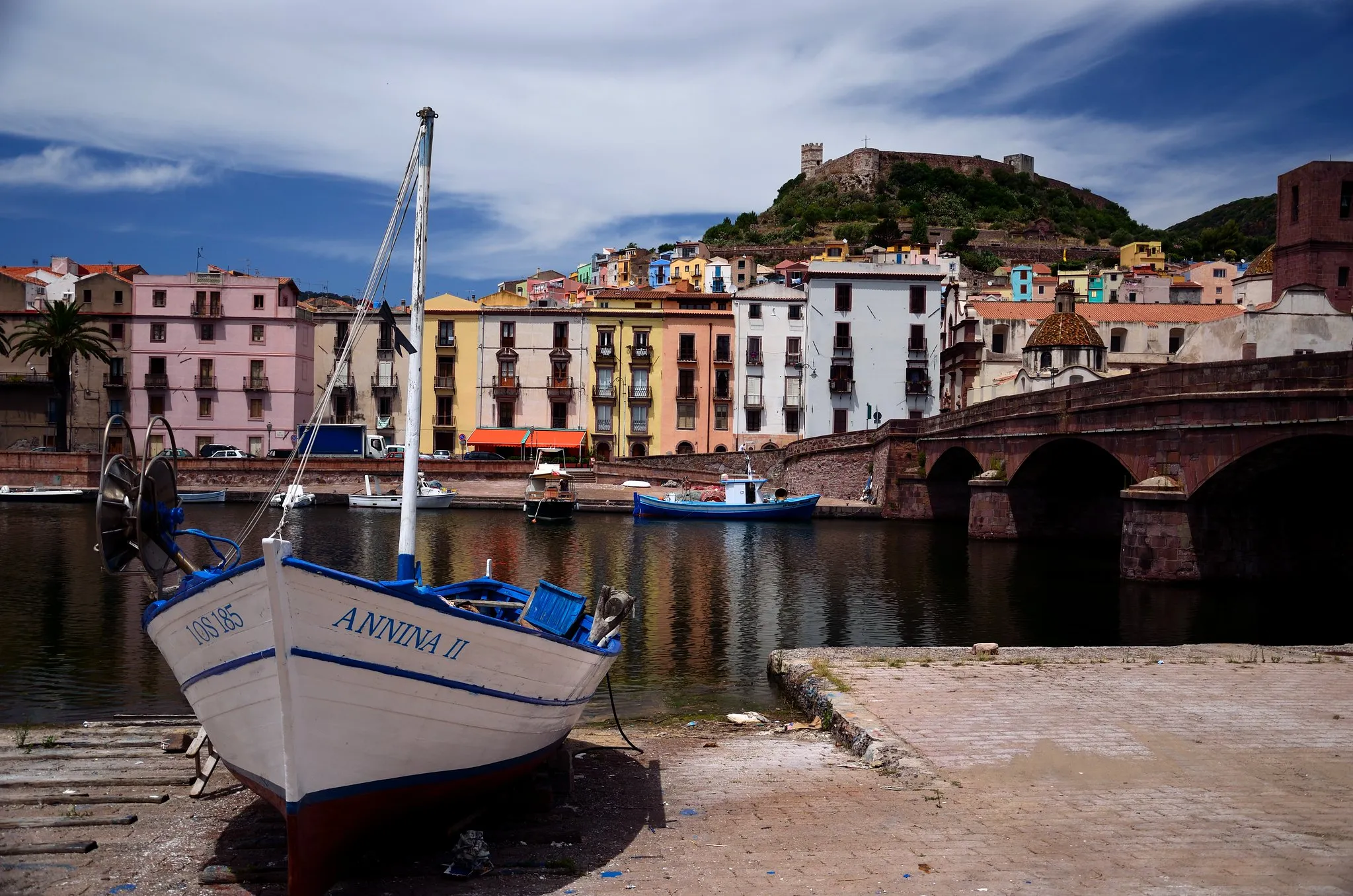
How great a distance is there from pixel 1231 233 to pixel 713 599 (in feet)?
441

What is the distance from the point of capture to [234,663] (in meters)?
7.75

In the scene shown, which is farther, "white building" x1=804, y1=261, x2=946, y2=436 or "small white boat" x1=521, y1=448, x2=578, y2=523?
"white building" x1=804, y1=261, x2=946, y2=436

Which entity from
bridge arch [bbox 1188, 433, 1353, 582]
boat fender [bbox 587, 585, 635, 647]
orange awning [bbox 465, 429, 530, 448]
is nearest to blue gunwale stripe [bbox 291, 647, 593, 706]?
boat fender [bbox 587, 585, 635, 647]

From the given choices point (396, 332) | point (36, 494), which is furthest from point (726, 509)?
point (396, 332)

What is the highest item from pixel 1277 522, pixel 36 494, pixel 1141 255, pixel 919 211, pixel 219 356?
pixel 919 211

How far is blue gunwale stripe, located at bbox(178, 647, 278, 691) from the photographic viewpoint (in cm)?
742

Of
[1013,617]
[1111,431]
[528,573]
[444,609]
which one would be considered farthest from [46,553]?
[1111,431]

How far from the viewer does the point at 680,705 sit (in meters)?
15.0

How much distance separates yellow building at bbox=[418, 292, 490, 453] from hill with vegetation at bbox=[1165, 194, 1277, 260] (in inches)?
3673

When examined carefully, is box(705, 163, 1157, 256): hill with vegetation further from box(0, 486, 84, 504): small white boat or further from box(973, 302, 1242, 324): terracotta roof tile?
box(0, 486, 84, 504): small white boat

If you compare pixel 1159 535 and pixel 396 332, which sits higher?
pixel 396 332

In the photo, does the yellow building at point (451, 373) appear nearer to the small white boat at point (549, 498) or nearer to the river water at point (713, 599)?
the small white boat at point (549, 498)

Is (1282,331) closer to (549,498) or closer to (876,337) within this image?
(876,337)

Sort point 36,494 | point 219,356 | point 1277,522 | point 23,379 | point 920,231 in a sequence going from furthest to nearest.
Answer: point 920,231, point 219,356, point 23,379, point 36,494, point 1277,522
